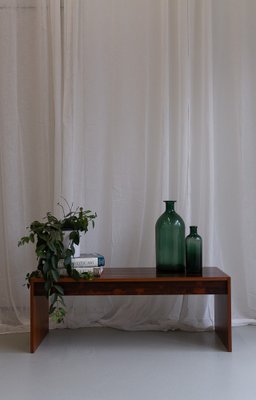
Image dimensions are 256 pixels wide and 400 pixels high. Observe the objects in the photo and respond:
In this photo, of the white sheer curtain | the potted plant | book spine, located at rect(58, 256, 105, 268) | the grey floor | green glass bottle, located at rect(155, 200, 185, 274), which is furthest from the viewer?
the white sheer curtain

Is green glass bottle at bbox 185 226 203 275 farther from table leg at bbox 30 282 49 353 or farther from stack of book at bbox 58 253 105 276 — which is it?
table leg at bbox 30 282 49 353

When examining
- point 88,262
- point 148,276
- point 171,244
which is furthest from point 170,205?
point 88,262

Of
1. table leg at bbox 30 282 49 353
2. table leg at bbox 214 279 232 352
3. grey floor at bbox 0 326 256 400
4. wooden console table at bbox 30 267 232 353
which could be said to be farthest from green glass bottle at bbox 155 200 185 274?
table leg at bbox 30 282 49 353

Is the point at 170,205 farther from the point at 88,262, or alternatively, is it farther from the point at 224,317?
the point at 224,317

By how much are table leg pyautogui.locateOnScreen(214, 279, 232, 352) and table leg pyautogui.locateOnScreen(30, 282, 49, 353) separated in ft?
3.45

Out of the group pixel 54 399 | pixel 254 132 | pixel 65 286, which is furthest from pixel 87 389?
pixel 254 132

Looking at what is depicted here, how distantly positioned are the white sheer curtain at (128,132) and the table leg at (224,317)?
0.53 feet

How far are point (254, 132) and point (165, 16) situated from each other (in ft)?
3.14

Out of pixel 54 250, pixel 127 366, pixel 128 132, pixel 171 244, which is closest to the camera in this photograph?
pixel 127 366

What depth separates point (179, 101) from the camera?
8.74 feet

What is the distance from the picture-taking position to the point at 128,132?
2711mm

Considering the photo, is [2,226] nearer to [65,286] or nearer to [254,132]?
[65,286]

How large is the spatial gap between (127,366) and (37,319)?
60cm

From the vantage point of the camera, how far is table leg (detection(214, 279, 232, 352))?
221cm
